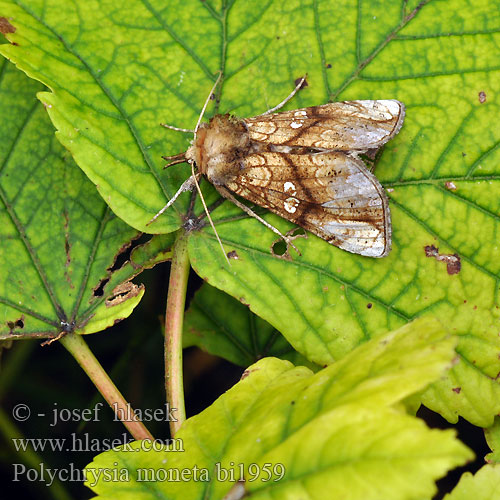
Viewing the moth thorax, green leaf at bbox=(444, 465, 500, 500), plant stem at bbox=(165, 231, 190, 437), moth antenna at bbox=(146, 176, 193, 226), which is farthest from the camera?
the moth thorax

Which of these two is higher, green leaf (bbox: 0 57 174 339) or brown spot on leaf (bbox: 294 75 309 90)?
brown spot on leaf (bbox: 294 75 309 90)

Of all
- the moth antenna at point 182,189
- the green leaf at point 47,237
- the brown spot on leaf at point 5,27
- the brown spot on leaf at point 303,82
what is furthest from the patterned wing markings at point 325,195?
the brown spot on leaf at point 5,27

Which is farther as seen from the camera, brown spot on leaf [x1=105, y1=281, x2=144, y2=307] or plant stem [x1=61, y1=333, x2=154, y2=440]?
brown spot on leaf [x1=105, y1=281, x2=144, y2=307]

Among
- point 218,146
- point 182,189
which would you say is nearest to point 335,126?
point 218,146

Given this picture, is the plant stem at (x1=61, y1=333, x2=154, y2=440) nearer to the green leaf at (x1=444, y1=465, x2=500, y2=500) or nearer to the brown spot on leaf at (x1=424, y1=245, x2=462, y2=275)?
the green leaf at (x1=444, y1=465, x2=500, y2=500)

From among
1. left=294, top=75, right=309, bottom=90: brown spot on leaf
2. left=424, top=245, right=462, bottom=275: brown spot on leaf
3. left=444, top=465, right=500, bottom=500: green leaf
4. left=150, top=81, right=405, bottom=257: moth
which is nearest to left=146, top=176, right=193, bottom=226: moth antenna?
left=150, top=81, right=405, bottom=257: moth

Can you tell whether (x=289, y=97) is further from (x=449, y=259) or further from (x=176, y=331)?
(x=176, y=331)
